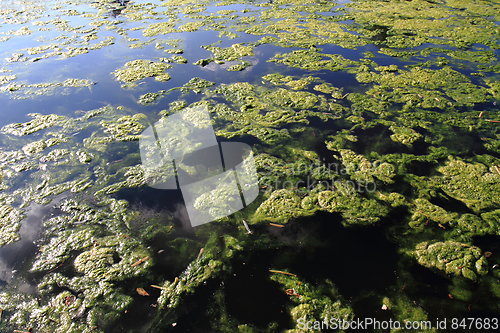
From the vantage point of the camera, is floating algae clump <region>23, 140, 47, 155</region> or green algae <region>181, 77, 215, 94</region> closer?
floating algae clump <region>23, 140, 47, 155</region>

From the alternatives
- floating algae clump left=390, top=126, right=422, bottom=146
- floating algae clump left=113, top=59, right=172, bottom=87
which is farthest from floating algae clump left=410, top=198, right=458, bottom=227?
floating algae clump left=113, top=59, right=172, bottom=87

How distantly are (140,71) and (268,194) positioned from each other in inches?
185

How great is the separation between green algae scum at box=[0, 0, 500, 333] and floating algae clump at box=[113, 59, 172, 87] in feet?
0.16

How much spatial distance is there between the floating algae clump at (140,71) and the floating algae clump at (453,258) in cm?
549

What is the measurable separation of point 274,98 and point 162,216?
3.08 m

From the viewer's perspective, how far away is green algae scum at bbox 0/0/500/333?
198cm

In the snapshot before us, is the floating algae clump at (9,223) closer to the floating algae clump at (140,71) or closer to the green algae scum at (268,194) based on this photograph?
the green algae scum at (268,194)

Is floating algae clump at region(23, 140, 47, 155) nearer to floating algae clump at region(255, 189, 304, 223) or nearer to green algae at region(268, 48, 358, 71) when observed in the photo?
floating algae clump at region(255, 189, 304, 223)

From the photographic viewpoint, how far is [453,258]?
2.20 meters

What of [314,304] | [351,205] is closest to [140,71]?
[351,205]

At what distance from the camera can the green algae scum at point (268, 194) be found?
6.50 ft

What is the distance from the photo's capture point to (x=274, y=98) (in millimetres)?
4523

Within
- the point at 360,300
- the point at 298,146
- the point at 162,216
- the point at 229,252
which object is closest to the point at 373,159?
the point at 298,146

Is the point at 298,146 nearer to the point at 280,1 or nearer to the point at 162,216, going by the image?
the point at 162,216
